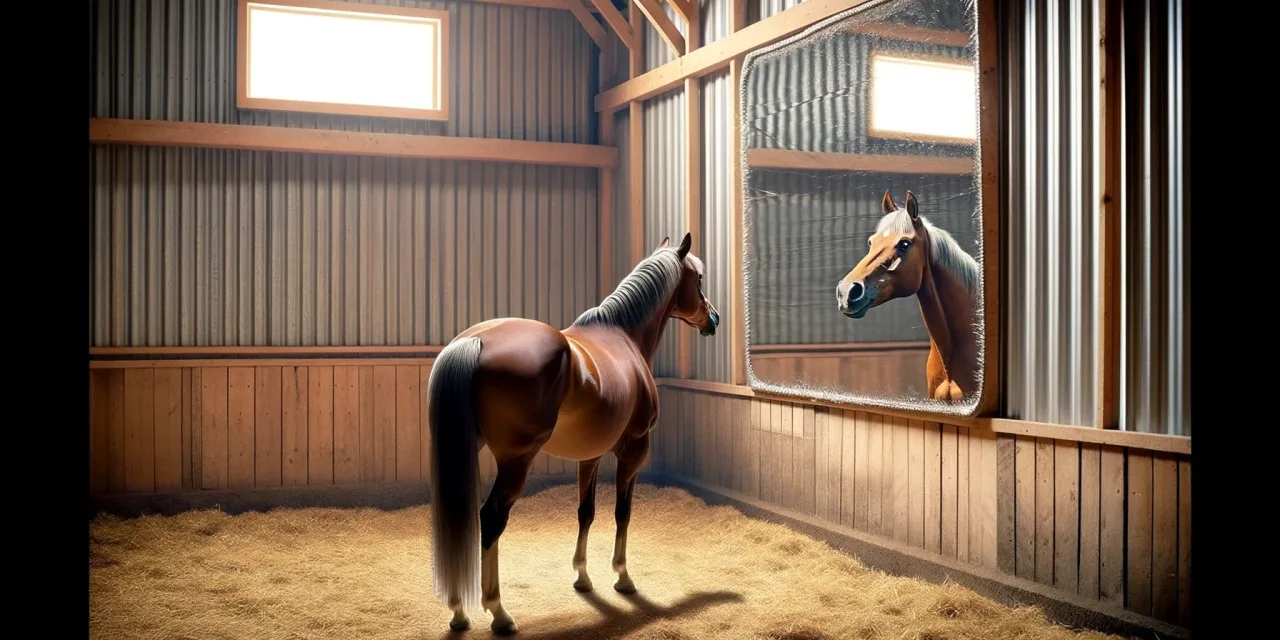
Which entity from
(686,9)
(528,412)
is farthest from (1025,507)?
(686,9)

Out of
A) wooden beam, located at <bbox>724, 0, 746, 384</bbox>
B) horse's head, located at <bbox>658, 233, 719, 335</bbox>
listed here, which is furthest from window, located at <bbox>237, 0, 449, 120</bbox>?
horse's head, located at <bbox>658, 233, 719, 335</bbox>

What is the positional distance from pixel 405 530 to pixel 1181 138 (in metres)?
4.37

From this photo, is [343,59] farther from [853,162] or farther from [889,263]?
[889,263]

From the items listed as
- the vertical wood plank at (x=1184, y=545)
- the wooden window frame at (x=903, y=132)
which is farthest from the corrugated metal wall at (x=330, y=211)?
the vertical wood plank at (x=1184, y=545)

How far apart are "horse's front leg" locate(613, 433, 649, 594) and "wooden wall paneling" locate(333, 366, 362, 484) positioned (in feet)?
8.92

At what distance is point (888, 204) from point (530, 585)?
7.47ft

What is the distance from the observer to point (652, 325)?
4246 millimetres

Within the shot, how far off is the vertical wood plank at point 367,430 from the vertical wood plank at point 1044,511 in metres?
4.23

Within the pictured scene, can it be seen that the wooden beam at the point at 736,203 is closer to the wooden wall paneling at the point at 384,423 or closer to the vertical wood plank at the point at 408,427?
the vertical wood plank at the point at 408,427

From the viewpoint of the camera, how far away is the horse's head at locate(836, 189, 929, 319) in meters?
3.86

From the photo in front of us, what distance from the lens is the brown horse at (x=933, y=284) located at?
3.69 meters

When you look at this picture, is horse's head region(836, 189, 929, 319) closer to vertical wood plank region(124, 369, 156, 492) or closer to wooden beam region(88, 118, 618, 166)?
wooden beam region(88, 118, 618, 166)
